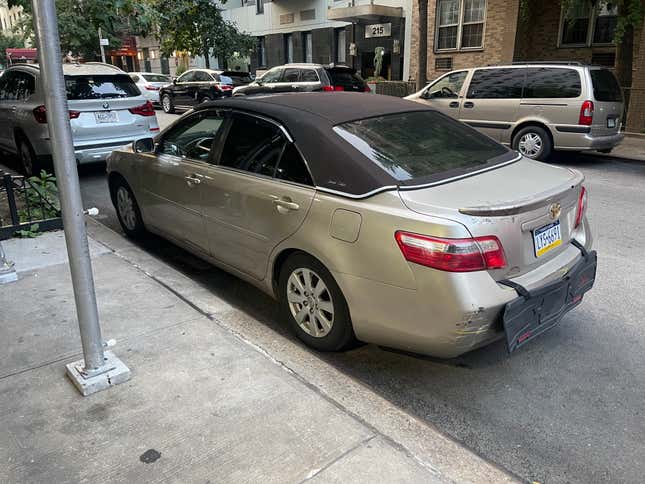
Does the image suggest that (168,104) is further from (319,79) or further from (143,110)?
(143,110)

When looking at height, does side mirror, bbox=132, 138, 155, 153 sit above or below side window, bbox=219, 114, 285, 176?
below

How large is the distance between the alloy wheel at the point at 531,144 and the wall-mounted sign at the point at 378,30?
13223mm

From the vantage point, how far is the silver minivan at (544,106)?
971cm

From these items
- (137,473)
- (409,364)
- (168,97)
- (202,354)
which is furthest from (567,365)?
(168,97)

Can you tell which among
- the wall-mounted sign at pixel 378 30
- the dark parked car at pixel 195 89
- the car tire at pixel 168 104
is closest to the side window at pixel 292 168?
the dark parked car at pixel 195 89

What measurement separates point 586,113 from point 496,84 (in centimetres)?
188

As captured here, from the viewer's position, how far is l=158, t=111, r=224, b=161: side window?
448cm

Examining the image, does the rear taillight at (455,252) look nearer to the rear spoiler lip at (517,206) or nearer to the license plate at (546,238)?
the rear spoiler lip at (517,206)

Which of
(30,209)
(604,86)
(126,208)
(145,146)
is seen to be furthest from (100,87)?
(604,86)

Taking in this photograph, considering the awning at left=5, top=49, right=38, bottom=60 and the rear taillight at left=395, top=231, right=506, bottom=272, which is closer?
the rear taillight at left=395, top=231, right=506, bottom=272

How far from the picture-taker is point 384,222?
117 inches

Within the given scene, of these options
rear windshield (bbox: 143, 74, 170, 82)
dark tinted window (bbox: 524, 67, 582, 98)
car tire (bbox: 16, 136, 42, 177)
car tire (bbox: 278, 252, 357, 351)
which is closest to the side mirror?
car tire (bbox: 278, 252, 357, 351)

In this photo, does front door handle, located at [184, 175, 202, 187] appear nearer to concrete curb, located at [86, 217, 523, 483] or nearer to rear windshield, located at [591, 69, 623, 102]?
concrete curb, located at [86, 217, 523, 483]

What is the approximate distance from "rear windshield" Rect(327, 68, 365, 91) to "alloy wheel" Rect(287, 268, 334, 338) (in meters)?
12.4
